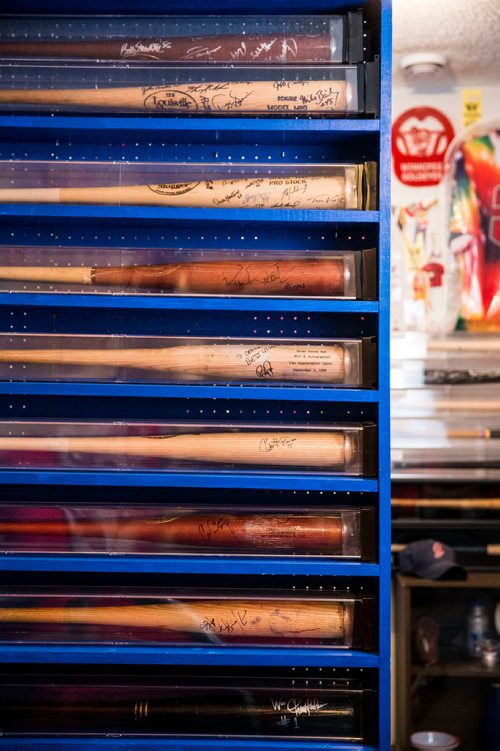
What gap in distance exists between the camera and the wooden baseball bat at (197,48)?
2162 millimetres

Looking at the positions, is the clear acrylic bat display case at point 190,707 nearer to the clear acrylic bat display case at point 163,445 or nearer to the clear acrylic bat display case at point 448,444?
the clear acrylic bat display case at point 163,445

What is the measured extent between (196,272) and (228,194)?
0.70ft

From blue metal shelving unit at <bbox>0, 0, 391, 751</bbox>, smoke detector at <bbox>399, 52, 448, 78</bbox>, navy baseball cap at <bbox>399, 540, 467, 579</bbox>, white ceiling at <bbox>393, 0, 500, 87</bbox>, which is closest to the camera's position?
blue metal shelving unit at <bbox>0, 0, 391, 751</bbox>

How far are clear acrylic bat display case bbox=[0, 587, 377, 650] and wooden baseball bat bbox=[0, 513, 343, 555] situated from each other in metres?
0.13

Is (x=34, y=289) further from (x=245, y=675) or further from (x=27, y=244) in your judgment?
(x=245, y=675)

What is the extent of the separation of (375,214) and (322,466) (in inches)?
25.1

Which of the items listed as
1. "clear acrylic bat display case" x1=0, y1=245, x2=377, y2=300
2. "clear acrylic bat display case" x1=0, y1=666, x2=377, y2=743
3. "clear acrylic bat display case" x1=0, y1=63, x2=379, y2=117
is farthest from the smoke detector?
"clear acrylic bat display case" x1=0, y1=666, x2=377, y2=743

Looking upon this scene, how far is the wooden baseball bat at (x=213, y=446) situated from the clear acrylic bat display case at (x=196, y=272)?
0.36 metres

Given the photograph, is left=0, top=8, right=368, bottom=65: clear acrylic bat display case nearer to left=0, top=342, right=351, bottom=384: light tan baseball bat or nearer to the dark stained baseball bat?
Result: left=0, top=342, right=351, bottom=384: light tan baseball bat

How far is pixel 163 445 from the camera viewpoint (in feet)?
7.06

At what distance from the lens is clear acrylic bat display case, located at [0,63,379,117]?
2.15 m

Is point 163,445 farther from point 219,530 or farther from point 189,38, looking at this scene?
point 189,38

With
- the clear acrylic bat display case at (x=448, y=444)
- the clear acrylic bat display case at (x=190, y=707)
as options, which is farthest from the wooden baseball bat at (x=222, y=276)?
the clear acrylic bat display case at (x=448, y=444)

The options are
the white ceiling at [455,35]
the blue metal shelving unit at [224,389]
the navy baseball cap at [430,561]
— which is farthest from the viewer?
the navy baseball cap at [430,561]
